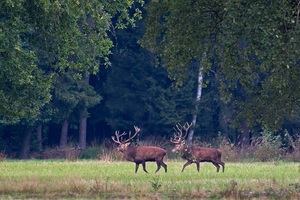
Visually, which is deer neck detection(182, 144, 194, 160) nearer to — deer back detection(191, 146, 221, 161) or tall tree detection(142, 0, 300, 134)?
deer back detection(191, 146, 221, 161)

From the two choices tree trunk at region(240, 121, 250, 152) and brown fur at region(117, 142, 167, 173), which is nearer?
brown fur at region(117, 142, 167, 173)

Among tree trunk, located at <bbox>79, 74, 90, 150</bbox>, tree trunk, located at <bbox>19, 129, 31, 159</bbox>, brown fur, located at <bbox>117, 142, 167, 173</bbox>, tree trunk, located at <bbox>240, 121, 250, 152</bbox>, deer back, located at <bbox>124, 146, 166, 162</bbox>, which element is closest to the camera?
brown fur, located at <bbox>117, 142, 167, 173</bbox>

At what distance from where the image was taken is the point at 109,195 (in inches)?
799

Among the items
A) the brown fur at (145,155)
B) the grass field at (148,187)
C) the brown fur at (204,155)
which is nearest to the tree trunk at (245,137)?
the brown fur at (204,155)

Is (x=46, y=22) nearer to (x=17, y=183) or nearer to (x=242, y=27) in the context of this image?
(x=17, y=183)

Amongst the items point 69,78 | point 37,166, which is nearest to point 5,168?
point 37,166

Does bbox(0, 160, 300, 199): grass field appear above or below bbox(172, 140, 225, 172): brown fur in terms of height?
below

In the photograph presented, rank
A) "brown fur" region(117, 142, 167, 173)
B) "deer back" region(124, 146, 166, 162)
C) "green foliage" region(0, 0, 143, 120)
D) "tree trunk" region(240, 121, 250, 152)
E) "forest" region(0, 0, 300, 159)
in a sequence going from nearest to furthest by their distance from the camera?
1. "forest" region(0, 0, 300, 159)
2. "green foliage" region(0, 0, 143, 120)
3. "brown fur" region(117, 142, 167, 173)
4. "deer back" region(124, 146, 166, 162)
5. "tree trunk" region(240, 121, 250, 152)

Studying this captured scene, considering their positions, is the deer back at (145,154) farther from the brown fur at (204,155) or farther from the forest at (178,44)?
the forest at (178,44)

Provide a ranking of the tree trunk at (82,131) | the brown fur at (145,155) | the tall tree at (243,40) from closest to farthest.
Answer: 1. the tall tree at (243,40)
2. the brown fur at (145,155)
3. the tree trunk at (82,131)

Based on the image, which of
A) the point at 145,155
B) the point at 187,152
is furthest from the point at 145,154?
the point at 187,152

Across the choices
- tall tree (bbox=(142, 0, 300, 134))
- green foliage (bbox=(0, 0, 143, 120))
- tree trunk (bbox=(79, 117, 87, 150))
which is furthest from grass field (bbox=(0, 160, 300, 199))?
tree trunk (bbox=(79, 117, 87, 150))

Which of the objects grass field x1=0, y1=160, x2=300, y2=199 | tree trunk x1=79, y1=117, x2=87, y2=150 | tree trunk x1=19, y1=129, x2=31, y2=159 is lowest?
grass field x1=0, y1=160, x2=300, y2=199

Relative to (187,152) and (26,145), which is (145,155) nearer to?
(187,152)
